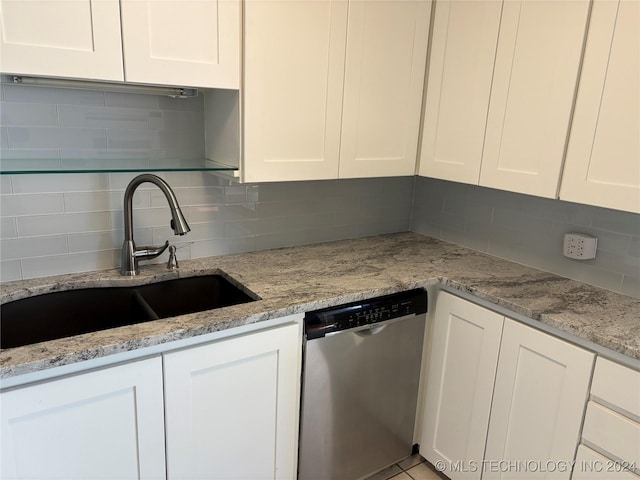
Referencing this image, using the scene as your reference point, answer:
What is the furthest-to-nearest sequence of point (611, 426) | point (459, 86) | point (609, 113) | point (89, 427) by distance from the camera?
1. point (459, 86)
2. point (609, 113)
3. point (611, 426)
4. point (89, 427)

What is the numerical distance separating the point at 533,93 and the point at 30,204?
1.80 meters

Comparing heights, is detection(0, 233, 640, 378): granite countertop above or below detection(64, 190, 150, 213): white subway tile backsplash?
below

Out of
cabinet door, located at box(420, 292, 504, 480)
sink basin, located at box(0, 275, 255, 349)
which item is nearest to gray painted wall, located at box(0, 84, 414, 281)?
sink basin, located at box(0, 275, 255, 349)

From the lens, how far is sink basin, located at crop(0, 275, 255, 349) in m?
1.53

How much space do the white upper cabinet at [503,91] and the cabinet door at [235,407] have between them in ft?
3.33

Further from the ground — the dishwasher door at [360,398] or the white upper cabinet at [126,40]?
the white upper cabinet at [126,40]

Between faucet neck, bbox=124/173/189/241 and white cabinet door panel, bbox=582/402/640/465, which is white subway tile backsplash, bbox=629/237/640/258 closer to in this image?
white cabinet door panel, bbox=582/402/640/465

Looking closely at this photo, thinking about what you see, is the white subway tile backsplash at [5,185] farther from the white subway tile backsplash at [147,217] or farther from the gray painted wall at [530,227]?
the gray painted wall at [530,227]

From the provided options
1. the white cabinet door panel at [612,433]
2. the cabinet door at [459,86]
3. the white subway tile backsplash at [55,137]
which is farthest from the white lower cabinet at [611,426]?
the white subway tile backsplash at [55,137]

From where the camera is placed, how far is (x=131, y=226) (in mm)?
1669

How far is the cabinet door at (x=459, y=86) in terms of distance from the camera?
1790 mm

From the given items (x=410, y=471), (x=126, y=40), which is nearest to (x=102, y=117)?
(x=126, y=40)

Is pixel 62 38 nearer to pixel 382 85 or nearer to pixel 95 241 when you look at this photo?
pixel 95 241

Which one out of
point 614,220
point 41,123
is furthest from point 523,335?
point 41,123
